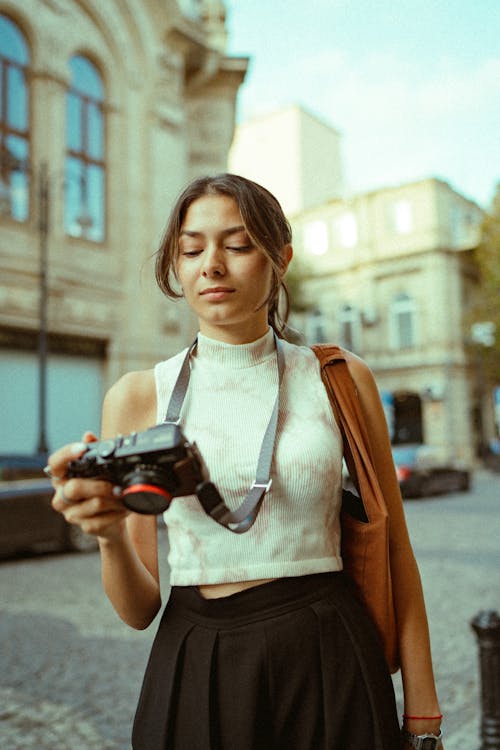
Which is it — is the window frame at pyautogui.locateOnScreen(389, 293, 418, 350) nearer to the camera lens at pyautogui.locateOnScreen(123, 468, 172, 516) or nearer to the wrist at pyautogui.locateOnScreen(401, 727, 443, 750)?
the wrist at pyautogui.locateOnScreen(401, 727, 443, 750)

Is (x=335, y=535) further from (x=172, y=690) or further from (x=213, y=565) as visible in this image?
(x=172, y=690)

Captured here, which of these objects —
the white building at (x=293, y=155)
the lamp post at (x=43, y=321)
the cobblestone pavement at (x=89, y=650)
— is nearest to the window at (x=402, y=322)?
the white building at (x=293, y=155)

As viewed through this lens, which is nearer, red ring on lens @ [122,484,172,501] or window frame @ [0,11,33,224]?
red ring on lens @ [122,484,172,501]

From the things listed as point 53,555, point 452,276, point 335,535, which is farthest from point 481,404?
point 335,535

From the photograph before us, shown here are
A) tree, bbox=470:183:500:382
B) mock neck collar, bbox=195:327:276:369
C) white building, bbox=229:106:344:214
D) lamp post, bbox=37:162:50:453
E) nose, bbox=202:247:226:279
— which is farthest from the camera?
white building, bbox=229:106:344:214

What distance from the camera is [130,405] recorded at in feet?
5.51

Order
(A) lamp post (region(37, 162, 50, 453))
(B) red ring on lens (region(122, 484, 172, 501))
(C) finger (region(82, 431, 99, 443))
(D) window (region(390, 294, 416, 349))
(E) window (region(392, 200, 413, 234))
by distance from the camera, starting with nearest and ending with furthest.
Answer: (B) red ring on lens (region(122, 484, 172, 501)) → (C) finger (region(82, 431, 99, 443)) → (A) lamp post (region(37, 162, 50, 453)) → (E) window (region(392, 200, 413, 234)) → (D) window (region(390, 294, 416, 349))

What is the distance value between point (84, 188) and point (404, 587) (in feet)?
58.7

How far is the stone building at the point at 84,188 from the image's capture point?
16.7m

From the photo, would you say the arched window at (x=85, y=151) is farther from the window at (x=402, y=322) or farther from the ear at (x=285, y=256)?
the window at (x=402, y=322)

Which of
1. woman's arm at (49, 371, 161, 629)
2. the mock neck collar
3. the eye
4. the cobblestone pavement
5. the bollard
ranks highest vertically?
the eye

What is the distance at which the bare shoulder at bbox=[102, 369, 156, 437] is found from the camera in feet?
5.46

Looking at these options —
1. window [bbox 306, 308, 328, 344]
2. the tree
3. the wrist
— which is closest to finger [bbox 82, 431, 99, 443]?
the wrist

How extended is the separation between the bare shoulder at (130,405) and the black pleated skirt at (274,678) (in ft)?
1.26
